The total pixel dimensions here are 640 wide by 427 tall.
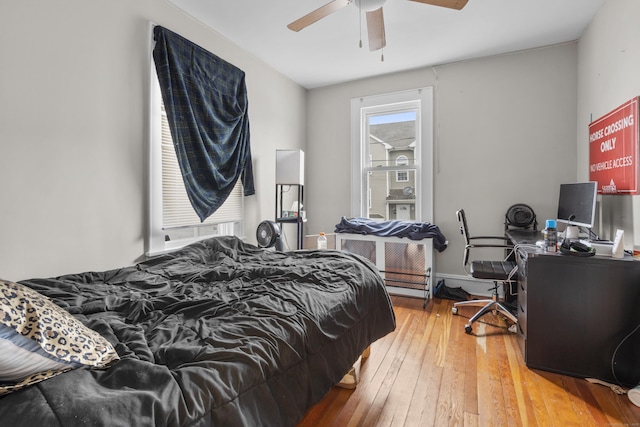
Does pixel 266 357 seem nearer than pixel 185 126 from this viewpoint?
Yes

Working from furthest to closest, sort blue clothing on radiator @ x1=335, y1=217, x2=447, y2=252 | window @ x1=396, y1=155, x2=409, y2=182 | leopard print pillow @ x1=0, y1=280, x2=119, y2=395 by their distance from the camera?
1. window @ x1=396, y1=155, x2=409, y2=182
2. blue clothing on radiator @ x1=335, y1=217, x2=447, y2=252
3. leopard print pillow @ x1=0, y1=280, x2=119, y2=395

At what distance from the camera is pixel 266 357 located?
3.17 feet

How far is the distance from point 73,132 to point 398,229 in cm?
297

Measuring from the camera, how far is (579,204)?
7.83 ft

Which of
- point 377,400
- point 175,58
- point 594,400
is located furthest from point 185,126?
point 594,400

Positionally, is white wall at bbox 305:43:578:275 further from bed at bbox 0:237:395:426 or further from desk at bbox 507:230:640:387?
bed at bbox 0:237:395:426

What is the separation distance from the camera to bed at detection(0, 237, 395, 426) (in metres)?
0.67

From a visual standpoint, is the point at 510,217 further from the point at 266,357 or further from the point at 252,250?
the point at 266,357

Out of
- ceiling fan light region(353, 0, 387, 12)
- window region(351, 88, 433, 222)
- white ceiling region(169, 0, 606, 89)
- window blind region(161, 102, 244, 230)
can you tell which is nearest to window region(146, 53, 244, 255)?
window blind region(161, 102, 244, 230)

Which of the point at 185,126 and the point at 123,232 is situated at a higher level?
the point at 185,126

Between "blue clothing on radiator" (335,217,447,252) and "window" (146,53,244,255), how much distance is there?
5.38 ft

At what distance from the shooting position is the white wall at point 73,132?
1660mm

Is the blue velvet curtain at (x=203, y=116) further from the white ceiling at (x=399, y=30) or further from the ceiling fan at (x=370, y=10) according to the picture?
the ceiling fan at (x=370, y=10)

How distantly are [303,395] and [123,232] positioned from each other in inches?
71.0
